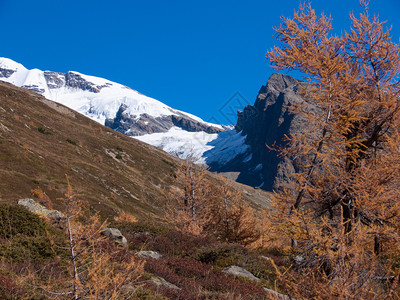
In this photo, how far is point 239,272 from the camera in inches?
365

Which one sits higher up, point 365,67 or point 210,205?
point 365,67

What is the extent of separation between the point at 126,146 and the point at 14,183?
121ft

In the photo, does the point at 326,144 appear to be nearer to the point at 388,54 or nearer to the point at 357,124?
the point at 357,124

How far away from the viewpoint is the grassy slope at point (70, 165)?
877 inches

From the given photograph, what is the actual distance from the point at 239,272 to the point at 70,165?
26800mm

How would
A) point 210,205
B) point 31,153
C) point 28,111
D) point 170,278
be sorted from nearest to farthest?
point 170,278, point 210,205, point 31,153, point 28,111

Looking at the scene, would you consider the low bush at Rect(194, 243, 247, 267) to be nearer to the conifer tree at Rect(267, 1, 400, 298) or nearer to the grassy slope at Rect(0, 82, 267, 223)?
the conifer tree at Rect(267, 1, 400, 298)

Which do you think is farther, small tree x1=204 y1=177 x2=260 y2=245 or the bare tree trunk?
small tree x1=204 y1=177 x2=260 y2=245

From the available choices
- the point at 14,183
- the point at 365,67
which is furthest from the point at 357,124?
the point at 14,183

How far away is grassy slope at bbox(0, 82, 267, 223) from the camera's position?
22.3 m

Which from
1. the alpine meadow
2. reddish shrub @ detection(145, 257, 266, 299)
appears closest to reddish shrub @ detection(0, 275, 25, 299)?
the alpine meadow

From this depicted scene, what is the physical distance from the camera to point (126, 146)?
56.2m

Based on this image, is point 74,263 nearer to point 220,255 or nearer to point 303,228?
point 303,228

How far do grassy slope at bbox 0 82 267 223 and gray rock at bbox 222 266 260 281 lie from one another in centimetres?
1103
